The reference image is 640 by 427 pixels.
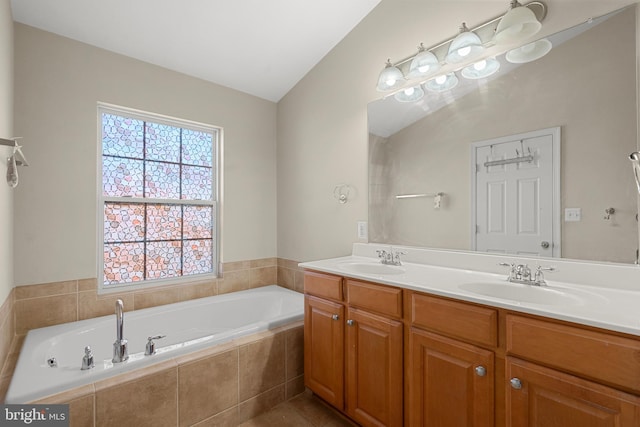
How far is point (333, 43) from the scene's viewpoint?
2.57m

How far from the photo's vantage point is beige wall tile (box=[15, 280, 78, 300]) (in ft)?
6.25

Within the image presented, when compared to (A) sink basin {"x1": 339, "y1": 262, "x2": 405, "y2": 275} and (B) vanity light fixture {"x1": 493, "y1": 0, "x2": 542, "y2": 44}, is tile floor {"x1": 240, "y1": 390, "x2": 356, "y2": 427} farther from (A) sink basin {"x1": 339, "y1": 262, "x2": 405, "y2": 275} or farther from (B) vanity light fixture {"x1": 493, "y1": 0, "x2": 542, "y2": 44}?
(B) vanity light fixture {"x1": 493, "y1": 0, "x2": 542, "y2": 44}

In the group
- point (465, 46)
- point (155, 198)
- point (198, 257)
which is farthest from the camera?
point (198, 257)

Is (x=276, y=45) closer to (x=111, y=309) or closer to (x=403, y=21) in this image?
(x=403, y=21)

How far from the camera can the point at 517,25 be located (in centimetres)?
154

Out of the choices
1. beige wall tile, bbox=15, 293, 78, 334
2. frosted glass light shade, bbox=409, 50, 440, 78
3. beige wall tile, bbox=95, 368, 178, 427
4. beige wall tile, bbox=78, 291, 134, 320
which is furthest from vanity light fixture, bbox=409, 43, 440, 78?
beige wall tile, bbox=15, 293, 78, 334

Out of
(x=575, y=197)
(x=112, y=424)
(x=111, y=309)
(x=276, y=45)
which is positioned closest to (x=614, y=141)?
(x=575, y=197)

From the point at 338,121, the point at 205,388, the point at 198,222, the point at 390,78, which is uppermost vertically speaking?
the point at 390,78

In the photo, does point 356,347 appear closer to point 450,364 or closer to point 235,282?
point 450,364

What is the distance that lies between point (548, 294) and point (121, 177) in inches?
110

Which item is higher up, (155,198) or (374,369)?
(155,198)

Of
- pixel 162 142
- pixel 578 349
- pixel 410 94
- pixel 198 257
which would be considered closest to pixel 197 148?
pixel 162 142

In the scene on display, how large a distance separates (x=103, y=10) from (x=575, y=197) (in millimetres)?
2873

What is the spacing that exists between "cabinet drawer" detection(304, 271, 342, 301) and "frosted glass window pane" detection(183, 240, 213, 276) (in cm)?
125
